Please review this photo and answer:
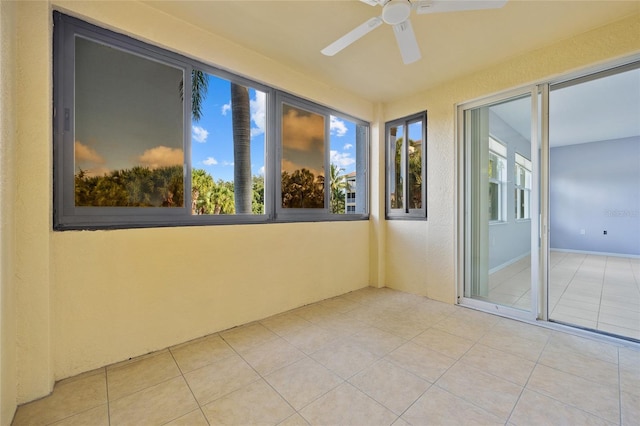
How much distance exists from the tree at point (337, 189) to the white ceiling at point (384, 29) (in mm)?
1476

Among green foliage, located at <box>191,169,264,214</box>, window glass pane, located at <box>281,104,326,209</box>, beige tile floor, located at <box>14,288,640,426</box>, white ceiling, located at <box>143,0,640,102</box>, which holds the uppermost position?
white ceiling, located at <box>143,0,640,102</box>

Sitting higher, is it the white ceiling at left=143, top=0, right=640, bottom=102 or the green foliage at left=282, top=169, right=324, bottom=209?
the white ceiling at left=143, top=0, right=640, bottom=102

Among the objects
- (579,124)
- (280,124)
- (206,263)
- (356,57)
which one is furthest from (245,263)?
(579,124)

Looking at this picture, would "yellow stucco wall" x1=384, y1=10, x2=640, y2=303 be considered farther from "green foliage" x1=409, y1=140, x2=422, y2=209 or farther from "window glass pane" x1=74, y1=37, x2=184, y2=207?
"window glass pane" x1=74, y1=37, x2=184, y2=207

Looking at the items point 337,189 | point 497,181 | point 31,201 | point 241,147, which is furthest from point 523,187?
point 31,201

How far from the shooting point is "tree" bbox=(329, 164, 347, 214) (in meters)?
3.86

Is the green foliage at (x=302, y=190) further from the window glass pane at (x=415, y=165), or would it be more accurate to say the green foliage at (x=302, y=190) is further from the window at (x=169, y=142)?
the window glass pane at (x=415, y=165)

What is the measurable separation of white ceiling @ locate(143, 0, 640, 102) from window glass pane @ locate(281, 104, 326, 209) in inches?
21.5

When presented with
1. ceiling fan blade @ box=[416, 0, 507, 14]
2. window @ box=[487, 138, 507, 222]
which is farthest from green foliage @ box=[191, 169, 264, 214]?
window @ box=[487, 138, 507, 222]

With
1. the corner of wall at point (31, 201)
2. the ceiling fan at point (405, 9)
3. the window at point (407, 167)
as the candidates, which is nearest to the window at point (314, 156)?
the window at point (407, 167)

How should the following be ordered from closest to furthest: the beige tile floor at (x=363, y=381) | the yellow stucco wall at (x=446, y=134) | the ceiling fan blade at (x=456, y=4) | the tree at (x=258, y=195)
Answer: the beige tile floor at (x=363, y=381) < the ceiling fan blade at (x=456, y=4) < the yellow stucco wall at (x=446, y=134) < the tree at (x=258, y=195)

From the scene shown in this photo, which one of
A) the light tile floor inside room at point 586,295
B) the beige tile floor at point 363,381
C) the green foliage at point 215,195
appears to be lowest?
the beige tile floor at point 363,381

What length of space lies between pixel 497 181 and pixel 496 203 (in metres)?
0.27

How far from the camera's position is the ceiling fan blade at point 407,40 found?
1.84 m
